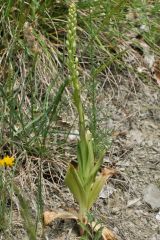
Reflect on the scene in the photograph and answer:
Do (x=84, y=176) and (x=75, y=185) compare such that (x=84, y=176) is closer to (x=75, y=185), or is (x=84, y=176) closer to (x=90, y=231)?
(x=75, y=185)

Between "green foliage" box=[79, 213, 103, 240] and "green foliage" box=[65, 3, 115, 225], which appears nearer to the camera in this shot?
"green foliage" box=[79, 213, 103, 240]

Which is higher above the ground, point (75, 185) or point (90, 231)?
point (75, 185)

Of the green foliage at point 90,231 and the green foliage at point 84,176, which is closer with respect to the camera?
the green foliage at point 90,231

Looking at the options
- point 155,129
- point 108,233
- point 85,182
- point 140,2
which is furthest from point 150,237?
point 140,2

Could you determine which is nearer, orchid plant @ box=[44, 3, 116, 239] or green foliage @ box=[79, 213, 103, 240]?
green foliage @ box=[79, 213, 103, 240]

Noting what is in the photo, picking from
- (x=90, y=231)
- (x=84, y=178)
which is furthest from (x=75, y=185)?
(x=90, y=231)

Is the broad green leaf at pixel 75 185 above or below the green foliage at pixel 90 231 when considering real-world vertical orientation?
above

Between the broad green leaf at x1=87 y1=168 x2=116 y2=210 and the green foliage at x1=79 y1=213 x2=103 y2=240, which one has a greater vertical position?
the broad green leaf at x1=87 y1=168 x2=116 y2=210

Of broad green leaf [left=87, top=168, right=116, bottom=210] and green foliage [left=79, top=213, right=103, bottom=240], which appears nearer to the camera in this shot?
green foliage [left=79, top=213, right=103, bottom=240]

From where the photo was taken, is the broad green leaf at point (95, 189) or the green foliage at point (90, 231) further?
the broad green leaf at point (95, 189)

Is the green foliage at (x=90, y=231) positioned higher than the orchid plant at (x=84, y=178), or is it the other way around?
the orchid plant at (x=84, y=178)
